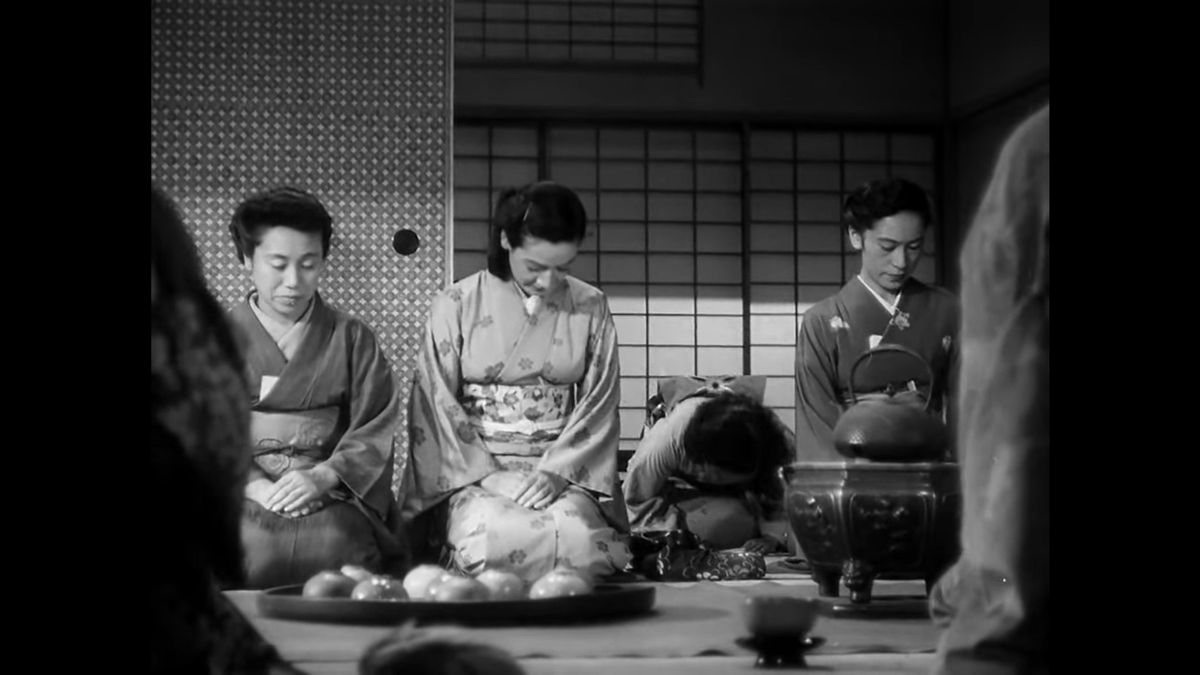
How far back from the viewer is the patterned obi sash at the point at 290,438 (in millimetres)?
3775

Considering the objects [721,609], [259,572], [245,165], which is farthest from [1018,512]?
[245,165]

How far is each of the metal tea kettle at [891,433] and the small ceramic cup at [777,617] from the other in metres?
0.51

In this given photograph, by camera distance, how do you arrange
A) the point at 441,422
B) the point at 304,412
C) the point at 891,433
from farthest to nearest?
1. the point at 441,422
2. the point at 304,412
3. the point at 891,433

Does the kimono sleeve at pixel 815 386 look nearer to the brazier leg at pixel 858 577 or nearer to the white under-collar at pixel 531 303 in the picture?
the brazier leg at pixel 858 577

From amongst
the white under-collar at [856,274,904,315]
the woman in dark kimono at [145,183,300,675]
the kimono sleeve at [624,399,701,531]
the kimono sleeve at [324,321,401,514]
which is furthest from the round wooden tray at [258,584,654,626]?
the white under-collar at [856,274,904,315]

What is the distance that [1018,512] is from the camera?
3.48 m

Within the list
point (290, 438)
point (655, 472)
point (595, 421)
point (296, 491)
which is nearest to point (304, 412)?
point (290, 438)

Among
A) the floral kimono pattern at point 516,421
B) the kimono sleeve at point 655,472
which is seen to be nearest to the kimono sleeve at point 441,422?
the floral kimono pattern at point 516,421

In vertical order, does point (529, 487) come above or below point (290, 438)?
below

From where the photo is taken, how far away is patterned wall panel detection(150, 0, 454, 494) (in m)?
3.79

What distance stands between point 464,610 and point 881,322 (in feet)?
4.63

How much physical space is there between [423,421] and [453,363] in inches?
7.1

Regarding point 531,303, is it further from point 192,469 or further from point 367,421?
point 192,469

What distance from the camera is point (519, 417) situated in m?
3.99
